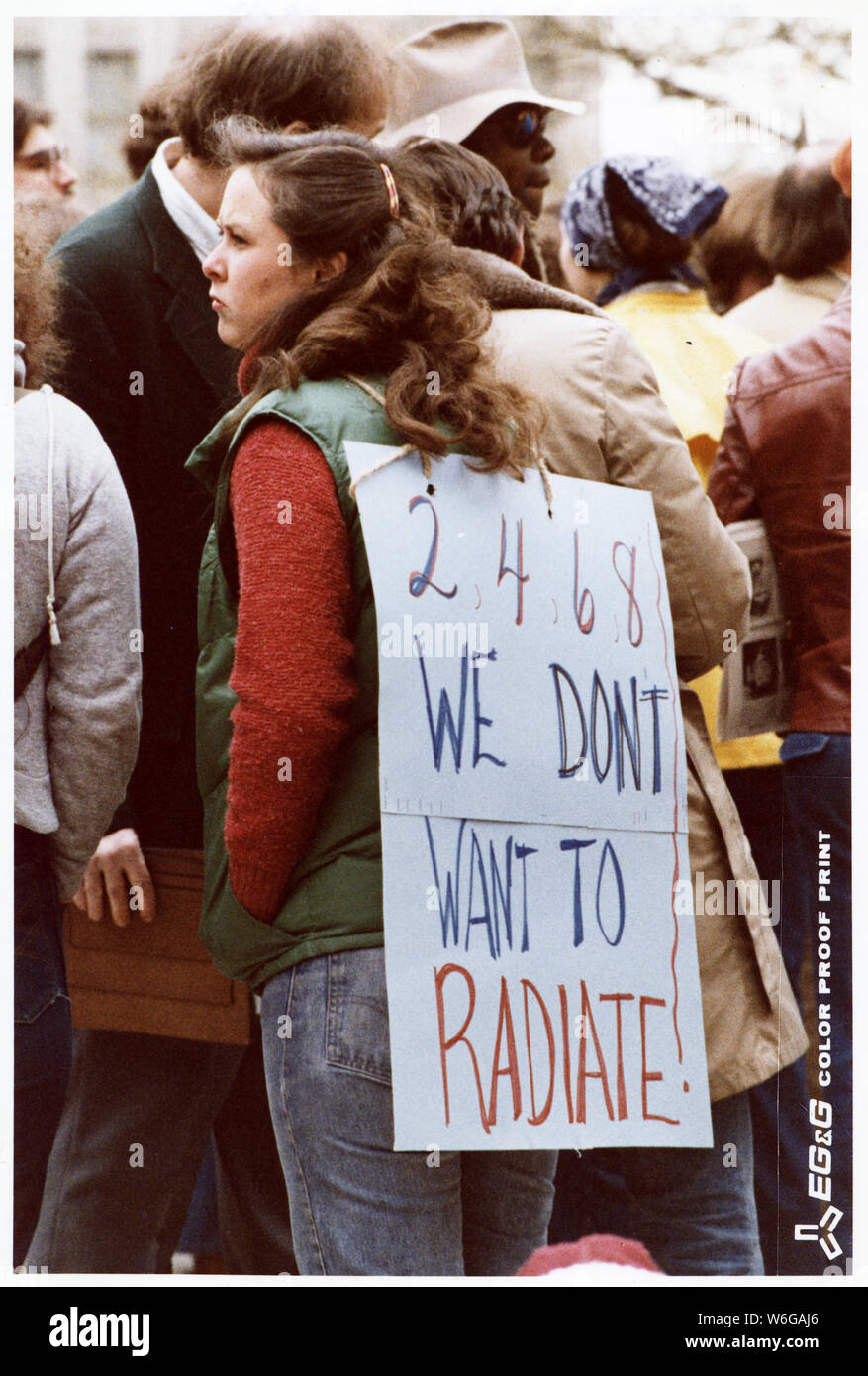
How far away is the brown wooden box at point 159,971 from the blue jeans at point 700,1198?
67 centimetres

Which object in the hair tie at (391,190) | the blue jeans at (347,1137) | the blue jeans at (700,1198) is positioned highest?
the hair tie at (391,190)

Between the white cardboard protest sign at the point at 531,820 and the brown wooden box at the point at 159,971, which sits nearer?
the white cardboard protest sign at the point at 531,820

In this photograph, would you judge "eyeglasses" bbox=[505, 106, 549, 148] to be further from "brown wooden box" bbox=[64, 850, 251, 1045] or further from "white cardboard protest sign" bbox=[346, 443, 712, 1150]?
"brown wooden box" bbox=[64, 850, 251, 1045]

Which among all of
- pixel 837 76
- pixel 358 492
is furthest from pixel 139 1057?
pixel 837 76

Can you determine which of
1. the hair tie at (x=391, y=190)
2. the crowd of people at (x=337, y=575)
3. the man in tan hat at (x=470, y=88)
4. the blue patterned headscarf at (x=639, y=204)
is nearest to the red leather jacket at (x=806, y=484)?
the crowd of people at (x=337, y=575)

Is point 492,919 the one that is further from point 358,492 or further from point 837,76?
point 837,76

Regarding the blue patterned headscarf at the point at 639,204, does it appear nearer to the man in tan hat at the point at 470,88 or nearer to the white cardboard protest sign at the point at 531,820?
the man in tan hat at the point at 470,88

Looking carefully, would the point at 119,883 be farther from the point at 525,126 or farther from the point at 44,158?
the point at 525,126

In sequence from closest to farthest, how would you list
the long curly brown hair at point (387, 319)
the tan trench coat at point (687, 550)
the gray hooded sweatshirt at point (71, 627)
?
1. the long curly brown hair at point (387, 319)
2. the tan trench coat at point (687, 550)
3. the gray hooded sweatshirt at point (71, 627)

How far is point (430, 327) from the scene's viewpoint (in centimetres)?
224

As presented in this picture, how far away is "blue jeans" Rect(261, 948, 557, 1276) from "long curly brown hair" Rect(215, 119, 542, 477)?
2.42 ft

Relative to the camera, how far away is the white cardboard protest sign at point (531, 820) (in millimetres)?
2285

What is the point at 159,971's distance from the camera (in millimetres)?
2756

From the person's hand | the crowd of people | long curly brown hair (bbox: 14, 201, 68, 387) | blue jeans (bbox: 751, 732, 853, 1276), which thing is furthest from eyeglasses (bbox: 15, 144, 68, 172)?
blue jeans (bbox: 751, 732, 853, 1276)
